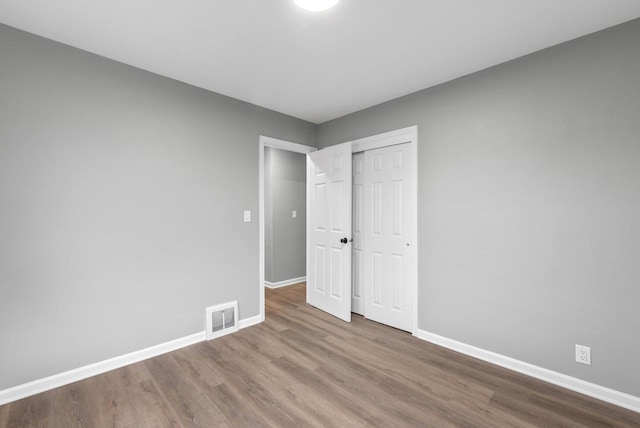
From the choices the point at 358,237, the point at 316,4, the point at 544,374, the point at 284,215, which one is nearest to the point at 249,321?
the point at 358,237

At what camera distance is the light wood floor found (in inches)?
68.0

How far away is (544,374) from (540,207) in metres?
1.30

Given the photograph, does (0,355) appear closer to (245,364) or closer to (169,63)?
(245,364)

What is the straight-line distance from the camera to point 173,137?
8.61 feet

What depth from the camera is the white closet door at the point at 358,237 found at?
11.4 ft

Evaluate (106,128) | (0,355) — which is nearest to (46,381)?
(0,355)

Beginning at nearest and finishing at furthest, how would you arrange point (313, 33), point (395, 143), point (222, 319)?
1. point (313, 33)
2. point (222, 319)
3. point (395, 143)

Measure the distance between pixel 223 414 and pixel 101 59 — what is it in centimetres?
285

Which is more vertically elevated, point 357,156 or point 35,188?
point 357,156

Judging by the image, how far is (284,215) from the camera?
4.87m

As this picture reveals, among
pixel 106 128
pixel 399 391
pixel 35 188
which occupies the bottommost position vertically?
pixel 399 391

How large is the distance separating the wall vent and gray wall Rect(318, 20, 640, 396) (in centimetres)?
200

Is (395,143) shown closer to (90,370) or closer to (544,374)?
(544,374)

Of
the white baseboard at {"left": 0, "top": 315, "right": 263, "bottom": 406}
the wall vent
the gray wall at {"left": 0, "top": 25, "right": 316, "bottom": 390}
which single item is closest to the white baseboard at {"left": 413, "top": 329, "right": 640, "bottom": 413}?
the wall vent
